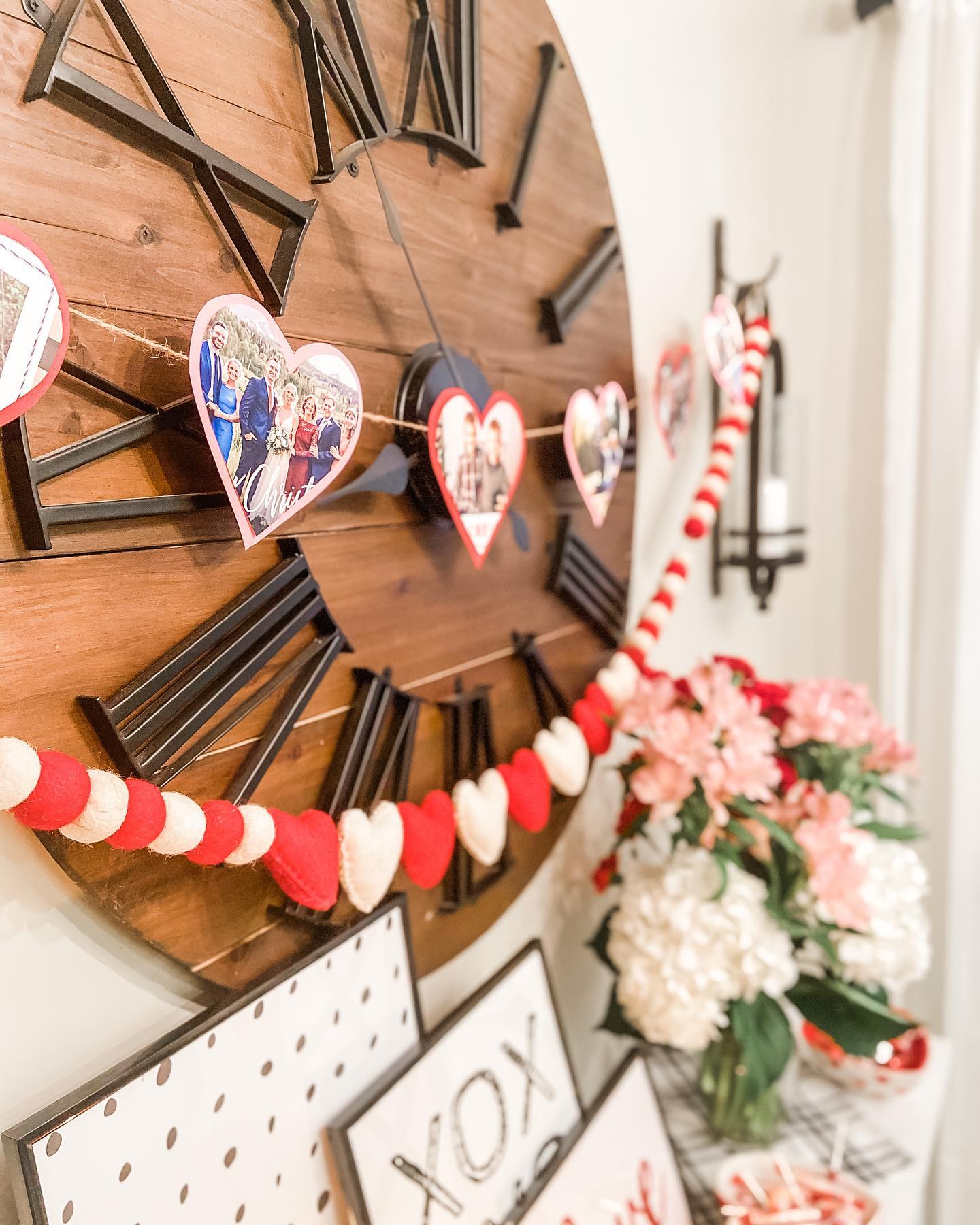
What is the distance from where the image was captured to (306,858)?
2.13 feet

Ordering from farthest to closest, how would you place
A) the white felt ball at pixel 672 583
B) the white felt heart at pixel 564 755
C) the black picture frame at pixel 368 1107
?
the white felt ball at pixel 672 583, the white felt heart at pixel 564 755, the black picture frame at pixel 368 1107

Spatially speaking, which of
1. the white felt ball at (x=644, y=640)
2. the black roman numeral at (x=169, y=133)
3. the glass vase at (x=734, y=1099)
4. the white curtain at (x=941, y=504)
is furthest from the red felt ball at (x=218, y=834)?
the white curtain at (x=941, y=504)

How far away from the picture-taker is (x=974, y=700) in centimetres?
143

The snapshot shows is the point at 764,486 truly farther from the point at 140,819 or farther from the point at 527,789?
the point at 140,819

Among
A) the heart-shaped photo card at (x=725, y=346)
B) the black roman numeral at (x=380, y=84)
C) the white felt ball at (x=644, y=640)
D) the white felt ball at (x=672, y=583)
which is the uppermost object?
the black roman numeral at (x=380, y=84)

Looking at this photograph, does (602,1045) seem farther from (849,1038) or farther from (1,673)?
(1,673)

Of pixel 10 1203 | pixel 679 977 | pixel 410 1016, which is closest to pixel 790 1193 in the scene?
pixel 679 977

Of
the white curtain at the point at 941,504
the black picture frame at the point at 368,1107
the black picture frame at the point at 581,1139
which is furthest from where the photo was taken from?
the white curtain at the point at 941,504

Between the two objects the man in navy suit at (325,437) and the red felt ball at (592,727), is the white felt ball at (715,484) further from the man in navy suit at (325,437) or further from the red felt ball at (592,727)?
the man in navy suit at (325,437)

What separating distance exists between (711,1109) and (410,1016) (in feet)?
1.65

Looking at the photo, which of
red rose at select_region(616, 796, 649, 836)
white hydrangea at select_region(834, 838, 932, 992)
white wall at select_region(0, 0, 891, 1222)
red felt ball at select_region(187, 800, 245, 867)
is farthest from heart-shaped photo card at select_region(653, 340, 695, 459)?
red felt ball at select_region(187, 800, 245, 867)

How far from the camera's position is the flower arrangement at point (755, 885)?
90 centimetres

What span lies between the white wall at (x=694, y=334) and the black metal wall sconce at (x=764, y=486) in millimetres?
41

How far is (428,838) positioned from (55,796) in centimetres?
33
